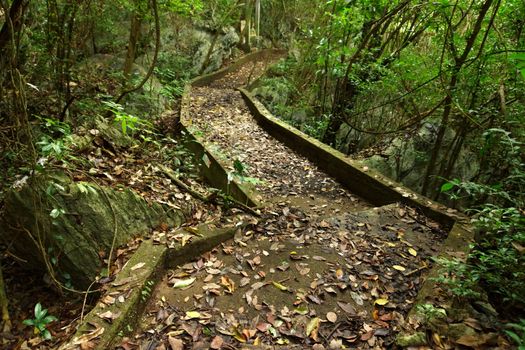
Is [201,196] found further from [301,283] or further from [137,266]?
[301,283]

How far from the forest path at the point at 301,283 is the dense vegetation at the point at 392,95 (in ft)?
2.18

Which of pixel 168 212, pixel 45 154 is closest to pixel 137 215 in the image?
pixel 168 212

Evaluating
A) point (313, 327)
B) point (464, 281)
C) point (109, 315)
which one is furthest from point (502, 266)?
point (109, 315)

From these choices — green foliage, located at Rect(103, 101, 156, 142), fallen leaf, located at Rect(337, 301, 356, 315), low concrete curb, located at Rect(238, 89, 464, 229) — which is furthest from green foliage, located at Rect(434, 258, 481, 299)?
green foliage, located at Rect(103, 101, 156, 142)

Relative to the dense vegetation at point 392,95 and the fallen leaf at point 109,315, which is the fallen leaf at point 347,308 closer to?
the dense vegetation at point 392,95

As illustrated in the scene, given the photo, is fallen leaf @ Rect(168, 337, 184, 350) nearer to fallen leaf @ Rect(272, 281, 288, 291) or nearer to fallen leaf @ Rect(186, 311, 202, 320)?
fallen leaf @ Rect(186, 311, 202, 320)

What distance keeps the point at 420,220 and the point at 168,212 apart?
3562 mm

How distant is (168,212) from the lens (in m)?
4.04

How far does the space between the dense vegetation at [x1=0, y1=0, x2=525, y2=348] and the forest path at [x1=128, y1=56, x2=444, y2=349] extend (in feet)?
2.18

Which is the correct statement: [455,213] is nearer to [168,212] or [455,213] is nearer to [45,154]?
[168,212]

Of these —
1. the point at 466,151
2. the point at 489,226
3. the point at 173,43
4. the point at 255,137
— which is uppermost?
the point at 173,43

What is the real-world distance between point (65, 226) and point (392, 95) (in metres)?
7.47

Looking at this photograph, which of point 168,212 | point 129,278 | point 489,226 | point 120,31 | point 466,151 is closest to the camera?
point 489,226

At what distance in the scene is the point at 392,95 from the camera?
773 cm
